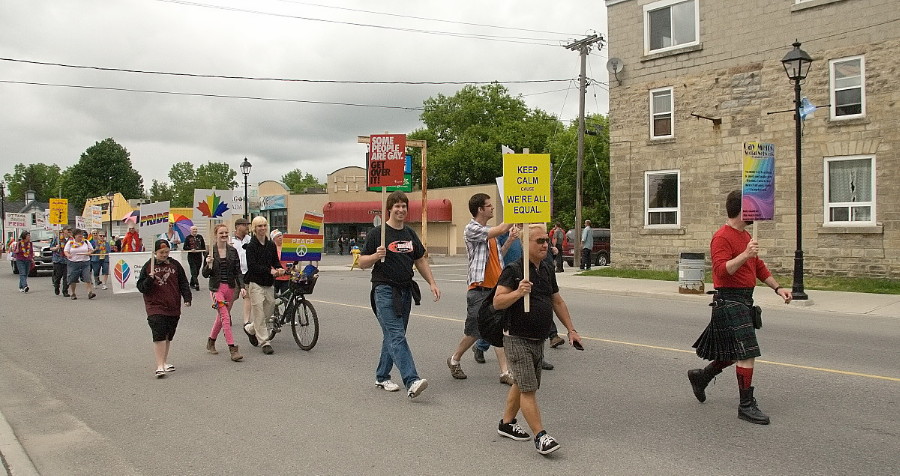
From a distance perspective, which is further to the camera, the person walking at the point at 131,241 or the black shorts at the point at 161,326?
the person walking at the point at 131,241

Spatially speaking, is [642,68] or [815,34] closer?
[815,34]

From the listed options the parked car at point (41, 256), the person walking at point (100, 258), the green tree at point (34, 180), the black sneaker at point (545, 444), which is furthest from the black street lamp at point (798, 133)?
the green tree at point (34, 180)

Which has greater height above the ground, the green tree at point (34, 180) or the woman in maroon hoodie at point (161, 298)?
the green tree at point (34, 180)

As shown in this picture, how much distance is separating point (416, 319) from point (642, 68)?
1400 cm

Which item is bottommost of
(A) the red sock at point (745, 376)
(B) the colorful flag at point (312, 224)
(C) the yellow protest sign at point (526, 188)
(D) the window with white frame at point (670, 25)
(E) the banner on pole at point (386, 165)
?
(A) the red sock at point (745, 376)

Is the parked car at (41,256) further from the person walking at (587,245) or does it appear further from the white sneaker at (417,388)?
the white sneaker at (417,388)

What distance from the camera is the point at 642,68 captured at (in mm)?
21656

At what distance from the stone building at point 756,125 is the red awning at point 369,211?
72.6 feet

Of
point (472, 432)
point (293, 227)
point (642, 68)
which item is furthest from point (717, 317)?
point (293, 227)

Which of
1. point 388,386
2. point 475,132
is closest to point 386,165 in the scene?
point 388,386

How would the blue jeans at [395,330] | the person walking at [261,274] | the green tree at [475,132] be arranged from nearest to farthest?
the blue jeans at [395,330] → the person walking at [261,274] → the green tree at [475,132]

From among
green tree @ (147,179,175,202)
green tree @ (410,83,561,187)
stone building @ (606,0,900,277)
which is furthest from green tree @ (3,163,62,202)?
stone building @ (606,0,900,277)

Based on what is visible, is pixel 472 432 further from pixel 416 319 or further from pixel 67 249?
pixel 67 249

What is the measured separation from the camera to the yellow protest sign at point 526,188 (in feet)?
16.4
